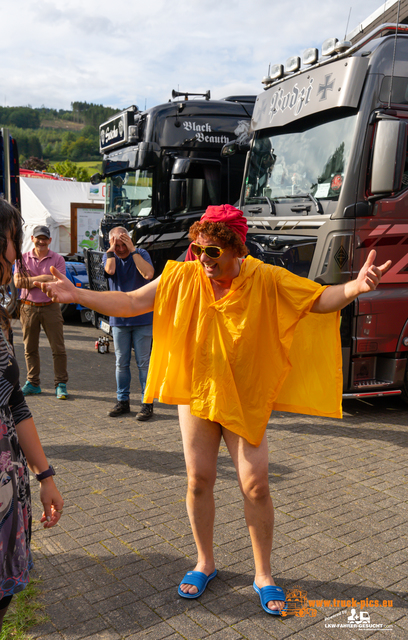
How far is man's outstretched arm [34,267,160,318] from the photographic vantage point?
2.56m

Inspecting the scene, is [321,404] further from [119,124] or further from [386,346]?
[119,124]

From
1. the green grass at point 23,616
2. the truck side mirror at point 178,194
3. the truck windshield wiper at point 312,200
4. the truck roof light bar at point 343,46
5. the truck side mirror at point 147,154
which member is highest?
the truck roof light bar at point 343,46

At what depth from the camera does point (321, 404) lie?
3068 millimetres

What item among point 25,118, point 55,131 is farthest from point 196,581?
point 25,118

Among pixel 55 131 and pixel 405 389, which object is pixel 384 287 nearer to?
pixel 405 389

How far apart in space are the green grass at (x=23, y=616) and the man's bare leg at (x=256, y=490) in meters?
1.15

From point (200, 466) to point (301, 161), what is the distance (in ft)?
14.8

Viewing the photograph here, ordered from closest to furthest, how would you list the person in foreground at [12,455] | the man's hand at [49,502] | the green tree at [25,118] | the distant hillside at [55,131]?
the person in foreground at [12,455] < the man's hand at [49,502] < the distant hillside at [55,131] < the green tree at [25,118]

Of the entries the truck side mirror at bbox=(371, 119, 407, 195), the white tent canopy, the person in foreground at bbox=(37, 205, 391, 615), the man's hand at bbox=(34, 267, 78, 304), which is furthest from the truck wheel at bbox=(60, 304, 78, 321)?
the man's hand at bbox=(34, 267, 78, 304)

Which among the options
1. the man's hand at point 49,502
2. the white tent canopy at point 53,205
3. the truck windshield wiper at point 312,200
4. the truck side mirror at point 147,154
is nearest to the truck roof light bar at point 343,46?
the truck windshield wiper at point 312,200

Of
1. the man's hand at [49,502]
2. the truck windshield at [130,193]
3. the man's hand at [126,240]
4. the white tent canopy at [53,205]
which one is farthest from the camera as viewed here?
the white tent canopy at [53,205]

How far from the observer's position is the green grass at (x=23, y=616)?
104 inches

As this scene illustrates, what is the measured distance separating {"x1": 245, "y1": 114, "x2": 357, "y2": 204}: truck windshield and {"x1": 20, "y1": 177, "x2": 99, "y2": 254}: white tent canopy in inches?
500

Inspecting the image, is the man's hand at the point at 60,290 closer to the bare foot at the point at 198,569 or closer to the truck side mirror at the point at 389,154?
the bare foot at the point at 198,569
